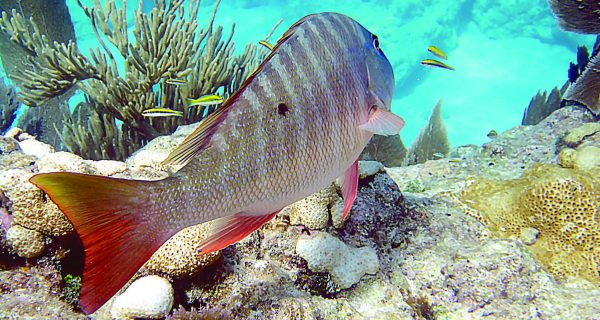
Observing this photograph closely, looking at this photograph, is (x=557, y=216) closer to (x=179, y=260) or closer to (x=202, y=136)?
(x=179, y=260)

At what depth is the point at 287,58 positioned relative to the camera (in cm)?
160

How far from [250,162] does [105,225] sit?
56 centimetres

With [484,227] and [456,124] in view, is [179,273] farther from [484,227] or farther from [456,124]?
[456,124]

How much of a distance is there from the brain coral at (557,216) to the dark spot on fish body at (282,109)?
303 centimetres

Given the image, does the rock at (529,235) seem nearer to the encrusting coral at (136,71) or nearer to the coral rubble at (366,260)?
the coral rubble at (366,260)

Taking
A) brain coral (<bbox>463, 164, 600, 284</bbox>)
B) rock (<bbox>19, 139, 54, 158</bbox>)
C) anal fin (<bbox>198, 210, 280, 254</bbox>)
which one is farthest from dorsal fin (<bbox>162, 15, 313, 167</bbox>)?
brain coral (<bbox>463, 164, 600, 284</bbox>)

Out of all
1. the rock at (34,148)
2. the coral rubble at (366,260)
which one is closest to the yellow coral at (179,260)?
the coral rubble at (366,260)

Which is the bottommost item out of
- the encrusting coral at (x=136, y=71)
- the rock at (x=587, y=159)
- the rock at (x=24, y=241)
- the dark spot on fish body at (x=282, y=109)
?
the rock at (x=24, y=241)

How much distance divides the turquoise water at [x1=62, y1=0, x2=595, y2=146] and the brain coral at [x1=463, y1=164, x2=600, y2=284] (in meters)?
33.4

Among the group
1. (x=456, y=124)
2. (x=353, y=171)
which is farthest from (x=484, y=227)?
(x=456, y=124)

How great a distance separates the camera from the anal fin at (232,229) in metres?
1.50

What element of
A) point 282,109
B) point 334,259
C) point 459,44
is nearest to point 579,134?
point 334,259

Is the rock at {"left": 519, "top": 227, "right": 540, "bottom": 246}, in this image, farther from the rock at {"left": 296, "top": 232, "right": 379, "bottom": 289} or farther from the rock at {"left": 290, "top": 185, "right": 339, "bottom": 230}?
the rock at {"left": 290, "top": 185, "right": 339, "bottom": 230}

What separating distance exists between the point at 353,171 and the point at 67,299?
1875 millimetres
